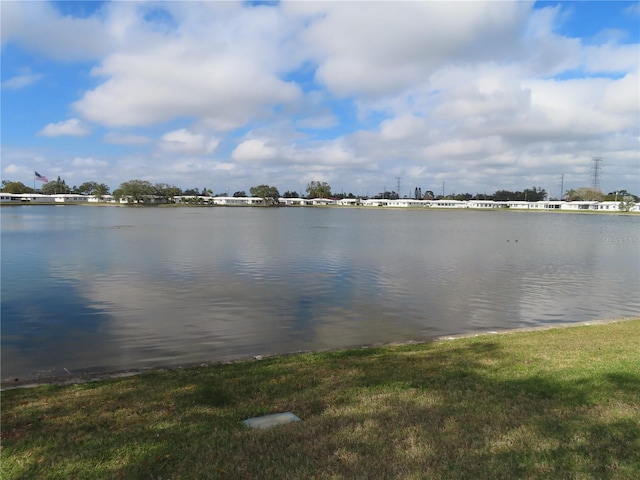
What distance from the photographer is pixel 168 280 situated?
20.2m

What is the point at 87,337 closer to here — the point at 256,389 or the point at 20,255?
the point at 256,389

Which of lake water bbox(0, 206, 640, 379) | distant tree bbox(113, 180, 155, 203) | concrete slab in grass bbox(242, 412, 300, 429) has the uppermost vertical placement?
distant tree bbox(113, 180, 155, 203)

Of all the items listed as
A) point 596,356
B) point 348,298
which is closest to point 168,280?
point 348,298

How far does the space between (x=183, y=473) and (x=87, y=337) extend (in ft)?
29.3

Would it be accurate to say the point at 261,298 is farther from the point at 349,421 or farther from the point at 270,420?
the point at 349,421

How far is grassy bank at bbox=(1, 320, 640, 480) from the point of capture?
4195 millimetres

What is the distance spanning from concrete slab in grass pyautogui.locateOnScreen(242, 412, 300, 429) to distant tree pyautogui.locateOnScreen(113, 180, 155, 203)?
7432 inches

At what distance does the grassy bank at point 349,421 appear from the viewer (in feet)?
13.8

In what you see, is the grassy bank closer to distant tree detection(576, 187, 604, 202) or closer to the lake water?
the lake water

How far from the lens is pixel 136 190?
179750 mm

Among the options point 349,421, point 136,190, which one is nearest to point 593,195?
point 136,190

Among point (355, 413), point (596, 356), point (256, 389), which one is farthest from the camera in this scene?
point (596, 356)

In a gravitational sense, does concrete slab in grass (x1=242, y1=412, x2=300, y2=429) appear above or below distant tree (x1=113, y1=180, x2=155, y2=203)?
below

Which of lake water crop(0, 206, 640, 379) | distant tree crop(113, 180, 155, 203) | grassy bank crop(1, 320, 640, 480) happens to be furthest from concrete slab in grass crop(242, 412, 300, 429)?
distant tree crop(113, 180, 155, 203)
